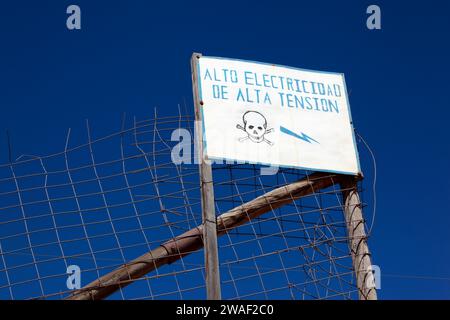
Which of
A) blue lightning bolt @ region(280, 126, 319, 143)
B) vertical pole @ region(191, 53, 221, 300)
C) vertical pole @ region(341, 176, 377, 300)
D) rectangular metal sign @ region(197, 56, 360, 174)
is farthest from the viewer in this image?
blue lightning bolt @ region(280, 126, 319, 143)

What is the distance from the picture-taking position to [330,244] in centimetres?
977

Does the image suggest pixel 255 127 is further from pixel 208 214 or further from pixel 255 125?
pixel 208 214

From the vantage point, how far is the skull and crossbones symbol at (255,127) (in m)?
9.72

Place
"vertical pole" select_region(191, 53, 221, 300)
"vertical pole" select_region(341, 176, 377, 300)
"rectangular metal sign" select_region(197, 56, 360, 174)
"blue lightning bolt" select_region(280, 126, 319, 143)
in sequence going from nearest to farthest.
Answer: "vertical pole" select_region(191, 53, 221, 300), "vertical pole" select_region(341, 176, 377, 300), "rectangular metal sign" select_region(197, 56, 360, 174), "blue lightning bolt" select_region(280, 126, 319, 143)

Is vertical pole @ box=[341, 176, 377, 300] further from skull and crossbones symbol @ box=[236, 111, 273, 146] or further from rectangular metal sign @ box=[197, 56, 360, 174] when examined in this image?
skull and crossbones symbol @ box=[236, 111, 273, 146]

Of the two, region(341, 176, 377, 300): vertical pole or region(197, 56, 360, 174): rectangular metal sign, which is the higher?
region(197, 56, 360, 174): rectangular metal sign

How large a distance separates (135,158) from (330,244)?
2410mm

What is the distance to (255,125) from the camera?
981cm

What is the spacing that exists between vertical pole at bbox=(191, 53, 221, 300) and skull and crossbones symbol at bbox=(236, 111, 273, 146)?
496 millimetres

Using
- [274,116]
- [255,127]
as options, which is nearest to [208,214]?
[255,127]

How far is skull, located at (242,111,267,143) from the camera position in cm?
973

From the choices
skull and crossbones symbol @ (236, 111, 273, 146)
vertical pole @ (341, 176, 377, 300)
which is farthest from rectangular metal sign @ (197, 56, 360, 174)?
vertical pole @ (341, 176, 377, 300)

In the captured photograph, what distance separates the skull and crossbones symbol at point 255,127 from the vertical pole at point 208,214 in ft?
1.63

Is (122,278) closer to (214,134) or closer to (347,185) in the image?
(214,134)
